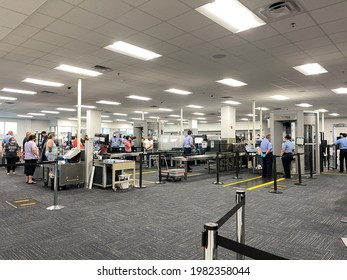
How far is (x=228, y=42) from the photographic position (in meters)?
5.15

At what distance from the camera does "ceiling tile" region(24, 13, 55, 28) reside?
4.04 metres

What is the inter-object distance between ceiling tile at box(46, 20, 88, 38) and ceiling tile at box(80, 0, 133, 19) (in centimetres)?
71

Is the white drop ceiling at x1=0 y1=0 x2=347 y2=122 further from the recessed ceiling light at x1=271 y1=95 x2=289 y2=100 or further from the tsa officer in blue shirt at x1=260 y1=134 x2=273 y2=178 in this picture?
the tsa officer in blue shirt at x1=260 y1=134 x2=273 y2=178

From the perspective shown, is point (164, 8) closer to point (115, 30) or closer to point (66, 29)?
point (115, 30)

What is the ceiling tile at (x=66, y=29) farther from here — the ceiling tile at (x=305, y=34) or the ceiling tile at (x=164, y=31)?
the ceiling tile at (x=305, y=34)

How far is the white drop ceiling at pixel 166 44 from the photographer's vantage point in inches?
152

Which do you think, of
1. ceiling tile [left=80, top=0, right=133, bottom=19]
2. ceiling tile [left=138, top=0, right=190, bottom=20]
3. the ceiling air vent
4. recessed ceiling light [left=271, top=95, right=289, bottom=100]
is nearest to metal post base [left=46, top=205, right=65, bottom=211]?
ceiling tile [left=80, top=0, right=133, bottom=19]

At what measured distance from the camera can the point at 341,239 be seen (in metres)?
3.31

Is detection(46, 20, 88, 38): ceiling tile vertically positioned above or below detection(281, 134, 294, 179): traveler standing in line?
above

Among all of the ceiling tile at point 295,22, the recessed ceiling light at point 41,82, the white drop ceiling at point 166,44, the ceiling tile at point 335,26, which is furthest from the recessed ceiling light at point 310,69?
the recessed ceiling light at point 41,82

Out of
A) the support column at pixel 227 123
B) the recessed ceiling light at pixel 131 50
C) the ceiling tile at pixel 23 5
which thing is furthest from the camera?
the support column at pixel 227 123

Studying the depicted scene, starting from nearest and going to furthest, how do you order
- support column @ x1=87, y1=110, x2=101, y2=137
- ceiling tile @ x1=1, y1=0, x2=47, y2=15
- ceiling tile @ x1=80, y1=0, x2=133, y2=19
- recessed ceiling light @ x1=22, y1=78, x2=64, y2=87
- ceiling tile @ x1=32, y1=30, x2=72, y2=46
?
1. ceiling tile @ x1=1, y1=0, x2=47, y2=15
2. ceiling tile @ x1=80, y1=0, x2=133, y2=19
3. ceiling tile @ x1=32, y1=30, x2=72, y2=46
4. recessed ceiling light @ x1=22, y1=78, x2=64, y2=87
5. support column @ x1=87, y1=110, x2=101, y2=137

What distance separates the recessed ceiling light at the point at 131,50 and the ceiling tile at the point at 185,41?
81 cm

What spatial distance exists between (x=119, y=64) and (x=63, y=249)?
4859 mm
